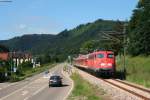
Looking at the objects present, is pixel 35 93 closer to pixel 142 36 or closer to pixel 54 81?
pixel 54 81

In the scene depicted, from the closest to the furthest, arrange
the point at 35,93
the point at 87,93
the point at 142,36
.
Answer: the point at 87,93, the point at 35,93, the point at 142,36

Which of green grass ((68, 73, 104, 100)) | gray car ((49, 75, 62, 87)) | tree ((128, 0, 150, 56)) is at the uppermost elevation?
tree ((128, 0, 150, 56))

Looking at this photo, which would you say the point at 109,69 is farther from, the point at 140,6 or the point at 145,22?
the point at 140,6

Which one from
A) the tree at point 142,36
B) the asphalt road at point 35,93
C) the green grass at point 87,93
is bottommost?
the asphalt road at point 35,93

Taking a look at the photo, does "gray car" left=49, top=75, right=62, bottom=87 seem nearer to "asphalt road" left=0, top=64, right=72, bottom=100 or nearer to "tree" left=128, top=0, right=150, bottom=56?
"asphalt road" left=0, top=64, right=72, bottom=100

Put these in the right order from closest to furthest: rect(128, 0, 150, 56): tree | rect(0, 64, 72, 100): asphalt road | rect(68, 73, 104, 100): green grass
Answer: rect(68, 73, 104, 100): green grass
rect(0, 64, 72, 100): asphalt road
rect(128, 0, 150, 56): tree

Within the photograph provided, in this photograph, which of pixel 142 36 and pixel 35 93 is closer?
pixel 35 93

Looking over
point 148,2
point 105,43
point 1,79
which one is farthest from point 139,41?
point 105,43

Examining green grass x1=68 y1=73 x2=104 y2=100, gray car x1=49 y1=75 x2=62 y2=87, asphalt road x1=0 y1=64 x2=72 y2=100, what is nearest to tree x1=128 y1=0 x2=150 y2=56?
asphalt road x1=0 y1=64 x2=72 y2=100

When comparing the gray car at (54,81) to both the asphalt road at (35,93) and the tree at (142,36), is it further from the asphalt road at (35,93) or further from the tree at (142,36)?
the tree at (142,36)

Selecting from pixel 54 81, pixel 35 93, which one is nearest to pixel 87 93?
pixel 35 93

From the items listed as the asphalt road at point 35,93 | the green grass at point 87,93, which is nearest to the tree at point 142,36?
the asphalt road at point 35,93

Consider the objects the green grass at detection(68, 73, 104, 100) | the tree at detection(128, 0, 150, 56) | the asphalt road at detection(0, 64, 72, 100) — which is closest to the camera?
the green grass at detection(68, 73, 104, 100)

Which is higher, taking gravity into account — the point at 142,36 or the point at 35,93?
the point at 142,36
